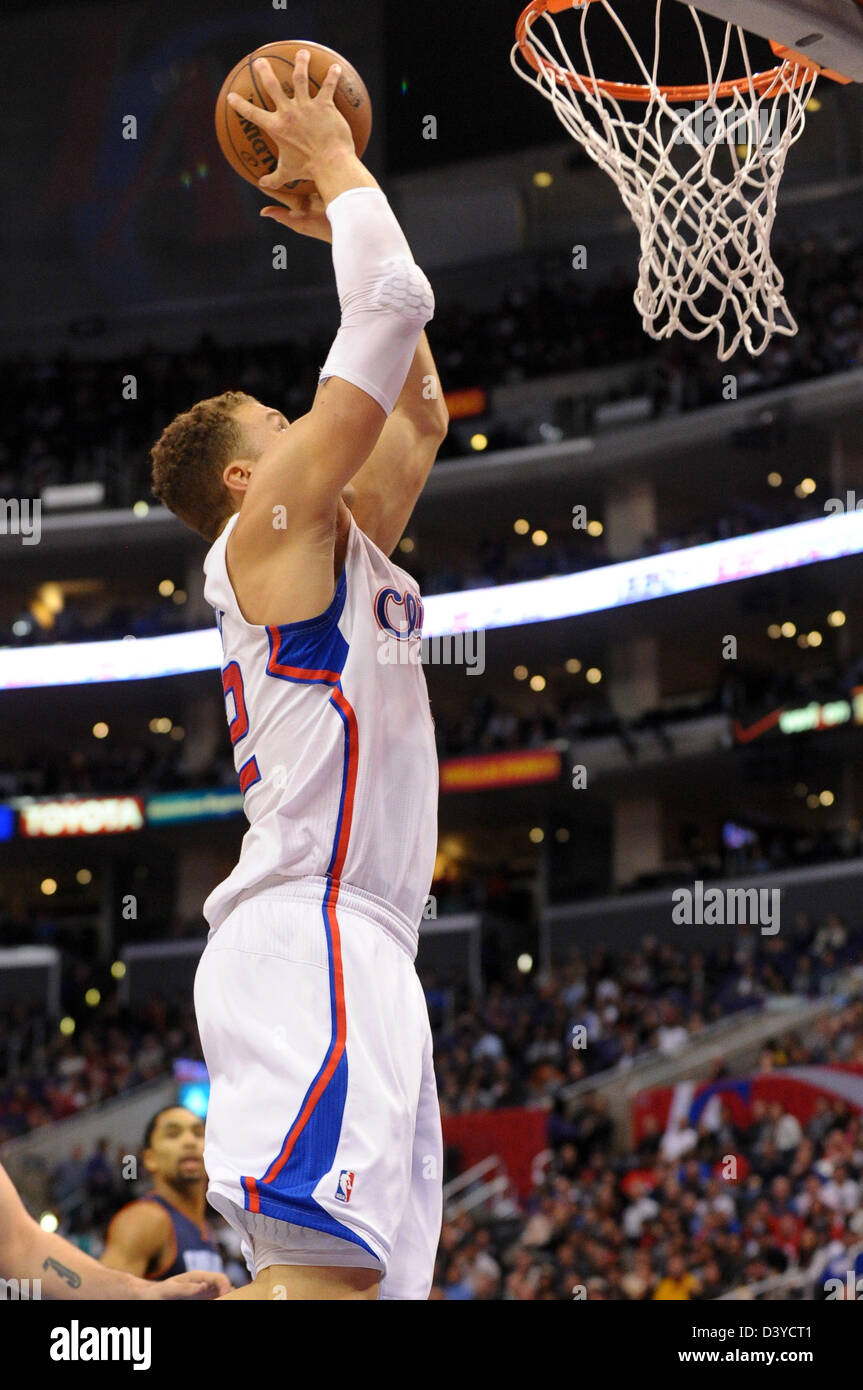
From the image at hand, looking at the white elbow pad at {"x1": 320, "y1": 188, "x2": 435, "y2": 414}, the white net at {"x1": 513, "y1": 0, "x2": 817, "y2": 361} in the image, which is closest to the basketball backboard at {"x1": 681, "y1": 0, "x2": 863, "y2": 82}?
the white net at {"x1": 513, "y1": 0, "x2": 817, "y2": 361}

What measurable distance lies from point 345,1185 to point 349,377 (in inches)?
47.9

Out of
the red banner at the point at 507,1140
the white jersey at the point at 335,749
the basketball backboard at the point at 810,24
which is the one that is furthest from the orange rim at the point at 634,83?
the red banner at the point at 507,1140

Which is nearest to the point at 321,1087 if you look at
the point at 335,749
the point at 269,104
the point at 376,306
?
the point at 335,749

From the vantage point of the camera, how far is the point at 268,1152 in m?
2.35

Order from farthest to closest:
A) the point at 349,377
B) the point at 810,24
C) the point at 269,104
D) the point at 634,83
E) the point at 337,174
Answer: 1. the point at 634,83
2. the point at 810,24
3. the point at 269,104
4. the point at 337,174
5. the point at 349,377

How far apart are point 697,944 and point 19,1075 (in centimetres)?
865

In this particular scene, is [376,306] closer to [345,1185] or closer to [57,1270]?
[345,1185]

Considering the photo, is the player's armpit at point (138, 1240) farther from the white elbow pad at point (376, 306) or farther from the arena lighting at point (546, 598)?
the arena lighting at point (546, 598)

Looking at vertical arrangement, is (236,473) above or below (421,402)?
below

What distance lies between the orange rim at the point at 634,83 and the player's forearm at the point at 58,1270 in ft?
11.3

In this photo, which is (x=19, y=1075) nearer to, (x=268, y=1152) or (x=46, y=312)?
(x=46, y=312)

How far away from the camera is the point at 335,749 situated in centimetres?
259

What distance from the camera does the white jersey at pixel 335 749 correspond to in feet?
8.48

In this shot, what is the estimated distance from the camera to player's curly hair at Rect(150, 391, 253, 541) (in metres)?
2.88
